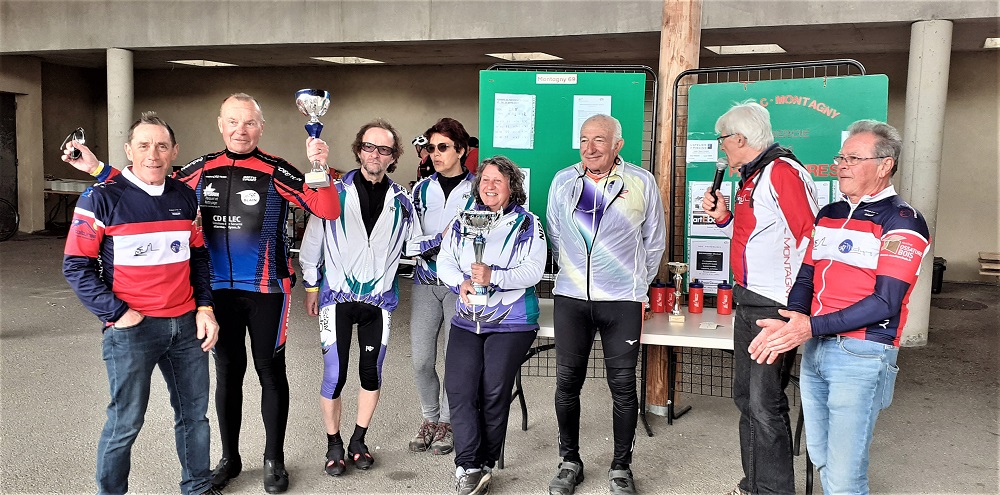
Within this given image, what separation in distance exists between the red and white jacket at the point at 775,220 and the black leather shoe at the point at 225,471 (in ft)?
7.46

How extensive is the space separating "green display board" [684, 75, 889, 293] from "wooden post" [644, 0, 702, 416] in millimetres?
113

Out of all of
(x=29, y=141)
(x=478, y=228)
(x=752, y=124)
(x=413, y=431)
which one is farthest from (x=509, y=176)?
(x=29, y=141)

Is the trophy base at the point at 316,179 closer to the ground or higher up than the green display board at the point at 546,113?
closer to the ground

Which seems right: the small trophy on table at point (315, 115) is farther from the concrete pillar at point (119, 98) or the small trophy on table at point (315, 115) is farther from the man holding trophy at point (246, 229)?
the concrete pillar at point (119, 98)

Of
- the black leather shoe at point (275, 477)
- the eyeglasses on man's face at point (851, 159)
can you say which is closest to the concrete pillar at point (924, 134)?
the eyeglasses on man's face at point (851, 159)

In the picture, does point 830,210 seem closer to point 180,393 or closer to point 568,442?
point 568,442

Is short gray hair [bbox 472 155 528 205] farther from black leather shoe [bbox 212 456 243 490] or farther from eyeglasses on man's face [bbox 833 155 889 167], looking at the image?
black leather shoe [bbox 212 456 243 490]

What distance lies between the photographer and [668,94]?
14.3 feet

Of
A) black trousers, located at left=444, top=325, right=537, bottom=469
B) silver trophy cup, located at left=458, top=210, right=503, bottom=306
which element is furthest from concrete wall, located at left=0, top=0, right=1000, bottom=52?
black trousers, located at left=444, top=325, right=537, bottom=469

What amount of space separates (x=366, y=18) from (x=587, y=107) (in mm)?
5727

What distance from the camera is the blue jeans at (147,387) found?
9.14ft

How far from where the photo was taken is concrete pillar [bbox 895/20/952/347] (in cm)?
669

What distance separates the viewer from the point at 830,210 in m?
2.59

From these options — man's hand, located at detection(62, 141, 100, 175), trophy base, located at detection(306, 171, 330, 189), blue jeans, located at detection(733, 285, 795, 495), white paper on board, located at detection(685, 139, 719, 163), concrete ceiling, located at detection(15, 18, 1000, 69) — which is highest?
concrete ceiling, located at detection(15, 18, 1000, 69)
